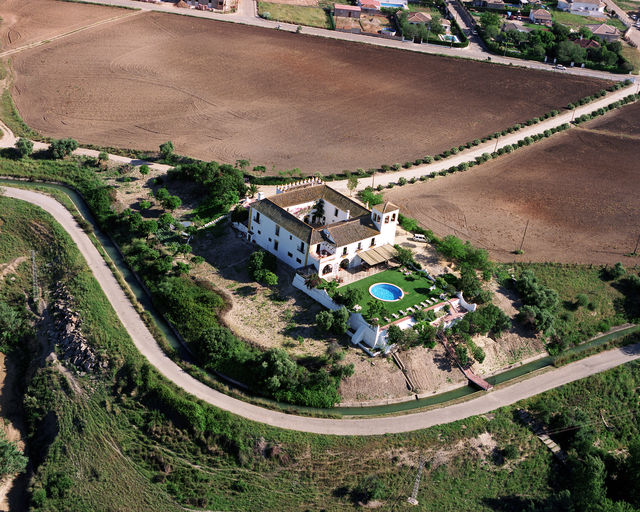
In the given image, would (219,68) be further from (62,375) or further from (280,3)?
(62,375)

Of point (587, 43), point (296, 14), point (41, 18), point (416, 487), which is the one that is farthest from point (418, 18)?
point (416, 487)

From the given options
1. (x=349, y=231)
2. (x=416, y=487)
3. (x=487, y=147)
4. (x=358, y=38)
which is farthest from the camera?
(x=358, y=38)

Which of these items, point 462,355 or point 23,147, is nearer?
point 462,355

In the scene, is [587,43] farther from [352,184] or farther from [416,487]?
[416,487]

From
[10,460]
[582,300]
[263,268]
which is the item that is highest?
[263,268]

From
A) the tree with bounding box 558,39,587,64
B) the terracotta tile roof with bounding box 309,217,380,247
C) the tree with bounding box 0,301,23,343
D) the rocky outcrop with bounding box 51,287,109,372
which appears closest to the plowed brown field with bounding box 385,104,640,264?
the terracotta tile roof with bounding box 309,217,380,247

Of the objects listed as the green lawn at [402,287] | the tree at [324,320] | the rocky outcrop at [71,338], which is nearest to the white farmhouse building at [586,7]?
the green lawn at [402,287]

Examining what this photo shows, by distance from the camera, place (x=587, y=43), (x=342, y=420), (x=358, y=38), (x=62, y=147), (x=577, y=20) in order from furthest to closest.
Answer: (x=577, y=20) → (x=587, y=43) → (x=358, y=38) → (x=62, y=147) → (x=342, y=420)
